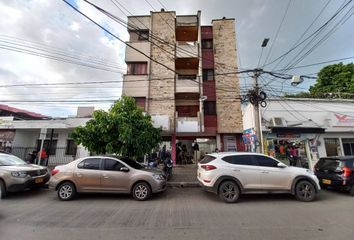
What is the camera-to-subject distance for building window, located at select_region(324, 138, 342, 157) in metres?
13.3

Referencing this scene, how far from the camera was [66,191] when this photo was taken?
23.0ft

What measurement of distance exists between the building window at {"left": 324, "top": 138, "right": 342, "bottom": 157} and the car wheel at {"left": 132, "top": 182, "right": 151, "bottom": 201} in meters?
13.4

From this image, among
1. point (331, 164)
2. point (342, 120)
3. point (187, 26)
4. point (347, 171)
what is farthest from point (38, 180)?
point (342, 120)

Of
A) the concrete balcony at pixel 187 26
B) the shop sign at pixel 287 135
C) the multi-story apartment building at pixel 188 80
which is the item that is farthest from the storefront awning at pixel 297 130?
the concrete balcony at pixel 187 26

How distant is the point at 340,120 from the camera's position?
528 inches

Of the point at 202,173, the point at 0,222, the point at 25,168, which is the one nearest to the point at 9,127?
the point at 25,168

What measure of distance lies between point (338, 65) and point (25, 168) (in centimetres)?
3288

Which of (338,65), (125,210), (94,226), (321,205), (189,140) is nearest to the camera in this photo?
(94,226)

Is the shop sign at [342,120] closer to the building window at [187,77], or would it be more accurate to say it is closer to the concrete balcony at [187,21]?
the building window at [187,77]

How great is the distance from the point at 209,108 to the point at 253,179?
36.6 ft

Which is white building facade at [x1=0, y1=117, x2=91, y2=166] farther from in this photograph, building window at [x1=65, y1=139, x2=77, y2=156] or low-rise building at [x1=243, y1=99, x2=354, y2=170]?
low-rise building at [x1=243, y1=99, x2=354, y2=170]

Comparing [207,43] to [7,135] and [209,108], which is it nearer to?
[209,108]

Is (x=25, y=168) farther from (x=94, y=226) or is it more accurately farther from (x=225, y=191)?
(x=225, y=191)

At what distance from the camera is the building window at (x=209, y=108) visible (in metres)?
17.6
